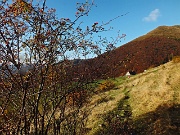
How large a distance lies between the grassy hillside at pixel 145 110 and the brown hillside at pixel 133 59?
3439 millimetres

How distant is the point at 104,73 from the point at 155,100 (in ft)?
42.4

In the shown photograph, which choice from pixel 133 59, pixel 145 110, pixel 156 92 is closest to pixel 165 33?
pixel 133 59

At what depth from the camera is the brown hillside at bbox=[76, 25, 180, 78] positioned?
1045 centimetres

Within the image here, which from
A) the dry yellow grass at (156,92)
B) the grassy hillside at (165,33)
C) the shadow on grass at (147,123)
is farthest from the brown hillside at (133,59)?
the grassy hillside at (165,33)

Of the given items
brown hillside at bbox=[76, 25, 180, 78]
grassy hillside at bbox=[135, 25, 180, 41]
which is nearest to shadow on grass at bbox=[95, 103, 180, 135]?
brown hillside at bbox=[76, 25, 180, 78]

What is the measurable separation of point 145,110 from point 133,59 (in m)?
54.8

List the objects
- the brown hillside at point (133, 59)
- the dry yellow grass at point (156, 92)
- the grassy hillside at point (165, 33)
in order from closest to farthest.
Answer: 1. the brown hillside at point (133, 59)
2. the dry yellow grass at point (156, 92)
3. the grassy hillside at point (165, 33)

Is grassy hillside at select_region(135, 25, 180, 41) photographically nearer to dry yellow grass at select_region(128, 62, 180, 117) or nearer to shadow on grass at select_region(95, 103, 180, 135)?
dry yellow grass at select_region(128, 62, 180, 117)

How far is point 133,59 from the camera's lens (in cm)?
7569

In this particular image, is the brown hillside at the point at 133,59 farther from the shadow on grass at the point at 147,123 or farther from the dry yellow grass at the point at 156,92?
the shadow on grass at the point at 147,123

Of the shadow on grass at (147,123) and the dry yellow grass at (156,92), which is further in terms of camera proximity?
the dry yellow grass at (156,92)

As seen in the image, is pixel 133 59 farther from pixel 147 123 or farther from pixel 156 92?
pixel 147 123

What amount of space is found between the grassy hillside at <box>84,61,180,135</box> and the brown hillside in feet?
11.3

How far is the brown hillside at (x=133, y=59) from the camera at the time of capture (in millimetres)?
10453
